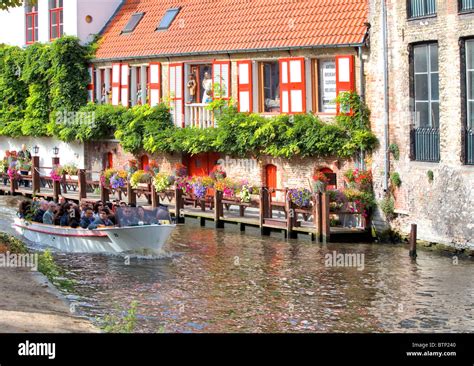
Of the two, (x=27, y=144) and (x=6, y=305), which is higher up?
(x=27, y=144)

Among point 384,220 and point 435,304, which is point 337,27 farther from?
point 435,304

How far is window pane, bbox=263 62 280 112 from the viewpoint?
32500 millimetres

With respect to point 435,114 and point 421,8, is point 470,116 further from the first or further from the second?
point 421,8

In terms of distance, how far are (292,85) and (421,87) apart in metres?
5.39

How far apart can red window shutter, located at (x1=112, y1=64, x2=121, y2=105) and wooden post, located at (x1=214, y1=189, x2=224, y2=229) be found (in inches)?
377

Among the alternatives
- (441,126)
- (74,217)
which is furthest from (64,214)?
(441,126)

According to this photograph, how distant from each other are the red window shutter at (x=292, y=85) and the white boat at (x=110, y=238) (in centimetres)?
717

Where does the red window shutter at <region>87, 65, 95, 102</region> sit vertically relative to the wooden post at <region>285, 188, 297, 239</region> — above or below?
above

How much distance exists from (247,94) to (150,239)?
876 cm

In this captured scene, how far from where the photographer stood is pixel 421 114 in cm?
2683

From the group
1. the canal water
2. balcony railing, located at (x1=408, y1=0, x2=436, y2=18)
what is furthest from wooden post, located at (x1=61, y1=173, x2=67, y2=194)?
balcony railing, located at (x1=408, y1=0, x2=436, y2=18)

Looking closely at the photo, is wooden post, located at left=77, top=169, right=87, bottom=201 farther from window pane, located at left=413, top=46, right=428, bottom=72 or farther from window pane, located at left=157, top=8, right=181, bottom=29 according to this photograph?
window pane, located at left=413, top=46, right=428, bottom=72

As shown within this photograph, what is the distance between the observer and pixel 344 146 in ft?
95.5

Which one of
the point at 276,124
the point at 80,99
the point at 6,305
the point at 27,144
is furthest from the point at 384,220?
the point at 27,144
